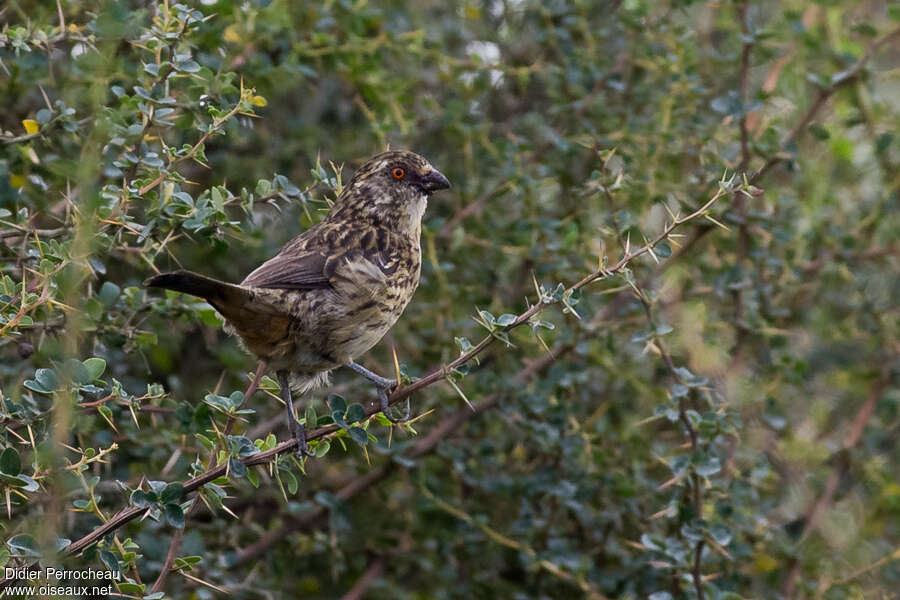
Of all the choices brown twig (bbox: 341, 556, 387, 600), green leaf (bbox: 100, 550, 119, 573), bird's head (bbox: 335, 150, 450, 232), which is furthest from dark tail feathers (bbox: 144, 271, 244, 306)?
brown twig (bbox: 341, 556, 387, 600)

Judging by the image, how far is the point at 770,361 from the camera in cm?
398

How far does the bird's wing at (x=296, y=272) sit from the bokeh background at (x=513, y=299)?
0.50 feet

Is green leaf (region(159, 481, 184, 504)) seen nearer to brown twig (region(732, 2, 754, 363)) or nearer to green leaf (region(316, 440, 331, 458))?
green leaf (region(316, 440, 331, 458))

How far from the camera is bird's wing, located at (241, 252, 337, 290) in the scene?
319 cm

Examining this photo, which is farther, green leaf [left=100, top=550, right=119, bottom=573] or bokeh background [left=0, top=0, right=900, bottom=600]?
bokeh background [left=0, top=0, right=900, bottom=600]

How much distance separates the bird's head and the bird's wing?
471 mm

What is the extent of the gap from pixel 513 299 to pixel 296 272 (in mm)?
1372

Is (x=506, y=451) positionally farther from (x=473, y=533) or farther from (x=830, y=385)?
(x=830, y=385)

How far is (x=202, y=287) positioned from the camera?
271 cm

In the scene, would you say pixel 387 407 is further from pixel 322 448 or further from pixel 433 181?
pixel 433 181

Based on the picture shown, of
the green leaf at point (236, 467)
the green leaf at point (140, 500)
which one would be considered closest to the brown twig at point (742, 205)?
the green leaf at point (236, 467)

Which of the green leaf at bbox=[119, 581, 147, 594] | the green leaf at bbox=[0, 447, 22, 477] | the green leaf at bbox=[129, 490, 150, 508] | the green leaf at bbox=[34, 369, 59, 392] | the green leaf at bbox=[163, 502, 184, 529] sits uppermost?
the green leaf at bbox=[34, 369, 59, 392]

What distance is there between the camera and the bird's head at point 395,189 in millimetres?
3867

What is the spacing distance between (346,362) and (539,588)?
115 centimetres
